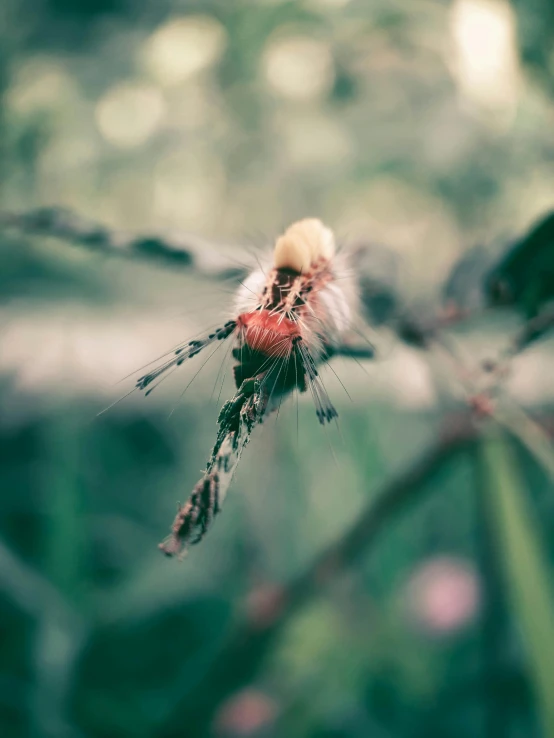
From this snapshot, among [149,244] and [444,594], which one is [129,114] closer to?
[149,244]

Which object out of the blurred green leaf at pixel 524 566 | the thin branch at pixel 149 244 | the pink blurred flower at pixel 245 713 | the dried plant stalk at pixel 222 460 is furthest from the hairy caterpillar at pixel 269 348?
the pink blurred flower at pixel 245 713

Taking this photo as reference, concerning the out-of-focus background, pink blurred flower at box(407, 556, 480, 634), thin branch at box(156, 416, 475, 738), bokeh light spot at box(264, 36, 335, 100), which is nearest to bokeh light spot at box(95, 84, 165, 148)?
the out-of-focus background

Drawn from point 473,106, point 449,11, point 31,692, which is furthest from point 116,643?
point 449,11

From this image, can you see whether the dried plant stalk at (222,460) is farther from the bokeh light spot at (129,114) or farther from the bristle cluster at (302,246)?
the bokeh light spot at (129,114)

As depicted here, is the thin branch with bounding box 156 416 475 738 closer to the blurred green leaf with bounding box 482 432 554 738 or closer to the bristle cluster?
the blurred green leaf with bounding box 482 432 554 738

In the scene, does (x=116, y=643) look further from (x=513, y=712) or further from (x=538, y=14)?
(x=538, y=14)

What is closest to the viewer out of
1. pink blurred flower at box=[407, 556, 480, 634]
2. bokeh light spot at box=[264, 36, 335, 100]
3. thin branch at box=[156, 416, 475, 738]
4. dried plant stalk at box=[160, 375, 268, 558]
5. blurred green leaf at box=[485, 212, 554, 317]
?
dried plant stalk at box=[160, 375, 268, 558]
